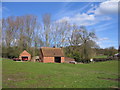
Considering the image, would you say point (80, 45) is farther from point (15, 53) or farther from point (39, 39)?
point (15, 53)

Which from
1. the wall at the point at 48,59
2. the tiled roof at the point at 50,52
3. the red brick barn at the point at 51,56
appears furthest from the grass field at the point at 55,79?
the tiled roof at the point at 50,52

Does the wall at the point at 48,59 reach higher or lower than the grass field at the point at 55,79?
lower

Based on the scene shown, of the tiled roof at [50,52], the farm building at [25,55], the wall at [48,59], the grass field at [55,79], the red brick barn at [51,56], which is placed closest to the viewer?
the grass field at [55,79]

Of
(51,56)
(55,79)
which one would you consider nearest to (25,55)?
(51,56)

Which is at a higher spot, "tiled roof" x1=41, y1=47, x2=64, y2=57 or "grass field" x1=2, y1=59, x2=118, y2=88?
"tiled roof" x1=41, y1=47, x2=64, y2=57

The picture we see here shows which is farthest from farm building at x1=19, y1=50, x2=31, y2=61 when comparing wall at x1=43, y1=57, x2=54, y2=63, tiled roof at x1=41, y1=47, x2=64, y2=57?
wall at x1=43, y1=57, x2=54, y2=63

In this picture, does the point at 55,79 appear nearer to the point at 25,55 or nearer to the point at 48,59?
the point at 48,59

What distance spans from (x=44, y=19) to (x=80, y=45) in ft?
61.6

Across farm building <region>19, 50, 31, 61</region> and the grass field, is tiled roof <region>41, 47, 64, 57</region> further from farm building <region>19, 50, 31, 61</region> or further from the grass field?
the grass field

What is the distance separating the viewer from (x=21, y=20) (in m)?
56.2

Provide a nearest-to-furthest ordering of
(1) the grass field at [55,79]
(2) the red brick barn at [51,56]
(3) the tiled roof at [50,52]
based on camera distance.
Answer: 1. (1) the grass field at [55,79]
2. (2) the red brick barn at [51,56]
3. (3) the tiled roof at [50,52]

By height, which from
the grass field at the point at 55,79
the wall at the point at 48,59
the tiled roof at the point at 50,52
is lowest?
the wall at the point at 48,59

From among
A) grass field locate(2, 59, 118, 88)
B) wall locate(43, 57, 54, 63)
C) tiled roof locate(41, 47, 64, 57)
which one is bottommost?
wall locate(43, 57, 54, 63)

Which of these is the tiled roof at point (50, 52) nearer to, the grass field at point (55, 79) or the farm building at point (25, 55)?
the farm building at point (25, 55)
